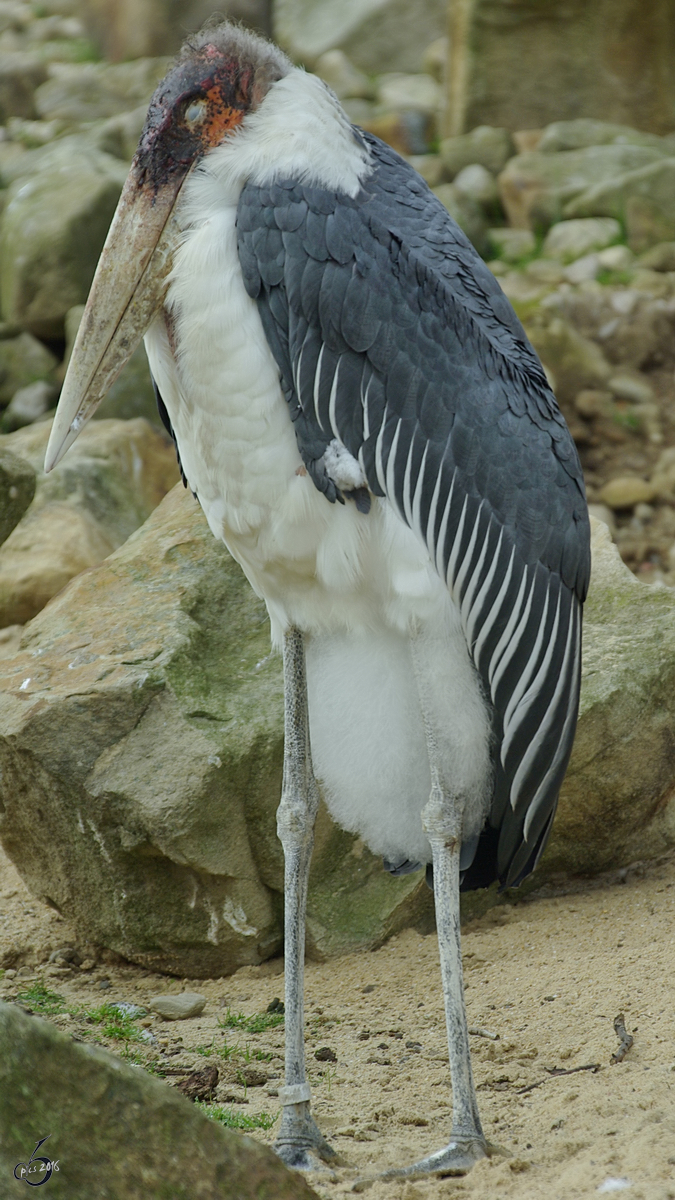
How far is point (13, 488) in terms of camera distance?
3.67m

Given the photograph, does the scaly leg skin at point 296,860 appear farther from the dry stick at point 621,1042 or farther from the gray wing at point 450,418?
the dry stick at point 621,1042

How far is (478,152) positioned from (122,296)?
6595 mm

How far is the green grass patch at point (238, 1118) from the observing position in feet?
8.07

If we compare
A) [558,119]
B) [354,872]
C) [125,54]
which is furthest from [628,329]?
[125,54]

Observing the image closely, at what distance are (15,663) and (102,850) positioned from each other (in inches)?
22.1

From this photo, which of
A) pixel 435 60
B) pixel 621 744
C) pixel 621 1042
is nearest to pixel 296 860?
pixel 621 1042

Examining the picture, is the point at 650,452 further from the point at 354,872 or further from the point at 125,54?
the point at 125,54

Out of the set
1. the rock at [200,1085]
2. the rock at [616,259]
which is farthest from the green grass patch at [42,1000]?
the rock at [616,259]

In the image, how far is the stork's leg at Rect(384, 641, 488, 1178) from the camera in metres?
2.27

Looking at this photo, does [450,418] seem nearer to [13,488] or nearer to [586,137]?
[13,488]

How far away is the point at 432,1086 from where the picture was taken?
2.71m

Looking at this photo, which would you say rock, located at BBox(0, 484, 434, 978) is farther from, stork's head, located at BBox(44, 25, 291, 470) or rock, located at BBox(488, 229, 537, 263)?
rock, located at BBox(488, 229, 537, 263)

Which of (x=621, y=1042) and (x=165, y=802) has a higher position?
(x=165, y=802)

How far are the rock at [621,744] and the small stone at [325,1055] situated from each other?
2.84 ft
